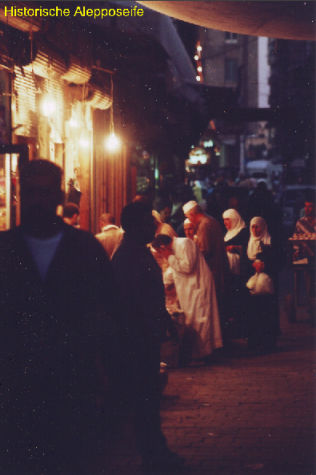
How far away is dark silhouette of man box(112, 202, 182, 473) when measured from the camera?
6.11 meters

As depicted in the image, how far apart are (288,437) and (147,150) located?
13.4 m

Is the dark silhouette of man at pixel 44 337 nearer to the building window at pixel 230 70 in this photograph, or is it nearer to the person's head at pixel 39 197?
the person's head at pixel 39 197

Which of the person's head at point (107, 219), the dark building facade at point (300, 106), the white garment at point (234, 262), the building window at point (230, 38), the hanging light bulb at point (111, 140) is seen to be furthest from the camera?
the building window at point (230, 38)

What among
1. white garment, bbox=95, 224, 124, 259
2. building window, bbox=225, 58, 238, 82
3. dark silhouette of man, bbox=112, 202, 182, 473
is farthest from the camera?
building window, bbox=225, 58, 238, 82

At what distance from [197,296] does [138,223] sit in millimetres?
4266

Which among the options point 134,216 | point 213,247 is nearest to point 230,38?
point 213,247

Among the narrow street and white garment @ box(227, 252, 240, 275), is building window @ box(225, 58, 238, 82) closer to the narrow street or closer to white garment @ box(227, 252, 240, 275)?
white garment @ box(227, 252, 240, 275)

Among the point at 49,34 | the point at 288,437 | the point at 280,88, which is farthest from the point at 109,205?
the point at 280,88

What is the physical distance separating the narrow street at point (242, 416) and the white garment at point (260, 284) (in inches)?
37.9

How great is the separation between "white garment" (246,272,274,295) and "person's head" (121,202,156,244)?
5.71 m

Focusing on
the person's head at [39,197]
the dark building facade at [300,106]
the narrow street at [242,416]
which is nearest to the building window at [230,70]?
the dark building facade at [300,106]

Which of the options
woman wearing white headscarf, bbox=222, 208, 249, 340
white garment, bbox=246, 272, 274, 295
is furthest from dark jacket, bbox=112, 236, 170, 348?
white garment, bbox=246, 272, 274, 295

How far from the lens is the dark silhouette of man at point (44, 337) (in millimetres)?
3936

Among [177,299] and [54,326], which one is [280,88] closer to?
[177,299]
